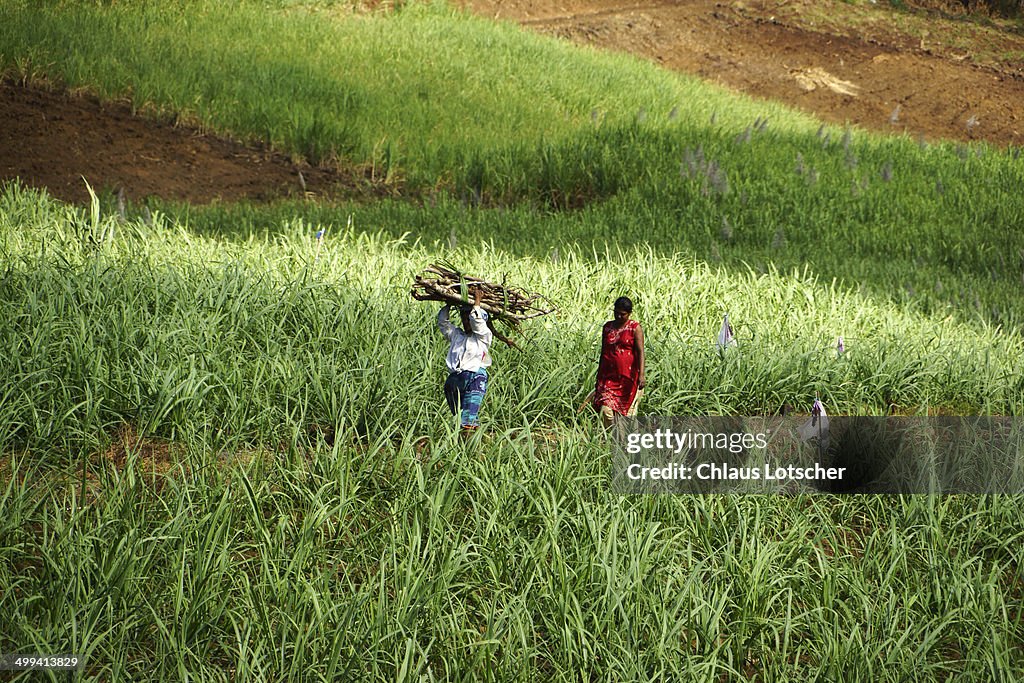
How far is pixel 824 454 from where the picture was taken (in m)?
4.21

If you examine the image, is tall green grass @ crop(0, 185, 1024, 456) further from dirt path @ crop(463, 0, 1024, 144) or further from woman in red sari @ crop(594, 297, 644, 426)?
dirt path @ crop(463, 0, 1024, 144)

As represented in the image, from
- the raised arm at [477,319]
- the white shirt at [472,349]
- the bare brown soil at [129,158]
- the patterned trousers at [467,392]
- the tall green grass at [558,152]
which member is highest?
the raised arm at [477,319]

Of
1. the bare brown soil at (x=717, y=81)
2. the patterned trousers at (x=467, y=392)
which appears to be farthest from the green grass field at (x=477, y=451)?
the bare brown soil at (x=717, y=81)

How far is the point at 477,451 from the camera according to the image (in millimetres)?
3768

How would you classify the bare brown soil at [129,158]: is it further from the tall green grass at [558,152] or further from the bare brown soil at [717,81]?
the tall green grass at [558,152]

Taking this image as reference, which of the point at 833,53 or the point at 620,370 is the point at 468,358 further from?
the point at 833,53

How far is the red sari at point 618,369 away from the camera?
3965 millimetres

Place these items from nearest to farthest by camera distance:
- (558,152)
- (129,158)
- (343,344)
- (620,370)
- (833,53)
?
1. (620,370)
2. (343,344)
3. (129,158)
4. (558,152)
5. (833,53)

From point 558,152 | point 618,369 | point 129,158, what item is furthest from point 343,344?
point 129,158

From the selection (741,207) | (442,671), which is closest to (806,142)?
(741,207)

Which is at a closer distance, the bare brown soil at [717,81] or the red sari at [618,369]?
the red sari at [618,369]

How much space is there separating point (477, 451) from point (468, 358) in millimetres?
373

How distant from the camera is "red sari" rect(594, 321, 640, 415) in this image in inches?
156

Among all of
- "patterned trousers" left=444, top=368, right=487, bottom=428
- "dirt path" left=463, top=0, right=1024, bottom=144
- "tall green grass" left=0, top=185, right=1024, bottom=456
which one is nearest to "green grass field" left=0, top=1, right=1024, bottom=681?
"tall green grass" left=0, top=185, right=1024, bottom=456
